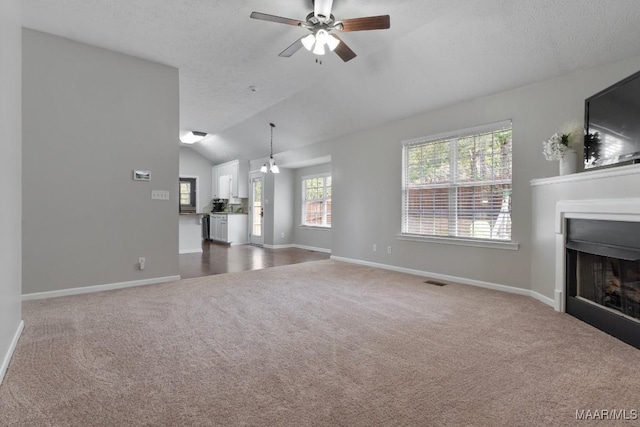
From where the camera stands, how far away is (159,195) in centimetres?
456

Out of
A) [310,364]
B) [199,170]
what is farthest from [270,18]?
[199,170]

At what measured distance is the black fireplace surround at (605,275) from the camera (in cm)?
251

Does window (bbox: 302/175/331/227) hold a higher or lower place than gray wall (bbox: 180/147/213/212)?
lower

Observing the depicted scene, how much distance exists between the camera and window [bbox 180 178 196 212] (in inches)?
419

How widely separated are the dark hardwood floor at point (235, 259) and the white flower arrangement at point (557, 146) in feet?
14.5

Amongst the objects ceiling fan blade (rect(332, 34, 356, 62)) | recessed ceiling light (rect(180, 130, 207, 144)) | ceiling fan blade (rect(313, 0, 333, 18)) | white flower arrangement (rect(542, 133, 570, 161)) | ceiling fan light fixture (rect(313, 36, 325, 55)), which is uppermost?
recessed ceiling light (rect(180, 130, 207, 144))

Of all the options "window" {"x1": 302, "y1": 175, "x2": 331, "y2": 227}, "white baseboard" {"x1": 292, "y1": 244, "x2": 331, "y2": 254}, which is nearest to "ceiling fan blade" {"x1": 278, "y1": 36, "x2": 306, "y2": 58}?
"window" {"x1": 302, "y1": 175, "x2": 331, "y2": 227}

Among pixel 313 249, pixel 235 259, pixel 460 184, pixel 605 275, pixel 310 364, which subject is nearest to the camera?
pixel 310 364

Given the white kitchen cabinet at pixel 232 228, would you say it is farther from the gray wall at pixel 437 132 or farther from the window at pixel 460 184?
the window at pixel 460 184

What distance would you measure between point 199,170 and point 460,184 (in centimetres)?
873

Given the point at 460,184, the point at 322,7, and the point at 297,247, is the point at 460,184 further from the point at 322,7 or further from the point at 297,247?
the point at 297,247

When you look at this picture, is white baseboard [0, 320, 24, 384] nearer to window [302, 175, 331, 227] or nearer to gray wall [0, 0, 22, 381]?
gray wall [0, 0, 22, 381]

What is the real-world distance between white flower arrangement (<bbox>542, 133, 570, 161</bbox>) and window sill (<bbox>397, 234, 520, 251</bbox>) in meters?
1.16

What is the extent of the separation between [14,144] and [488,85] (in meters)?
4.83
